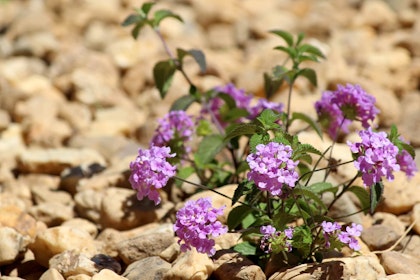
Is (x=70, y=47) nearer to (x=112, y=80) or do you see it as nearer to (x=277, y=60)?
(x=112, y=80)

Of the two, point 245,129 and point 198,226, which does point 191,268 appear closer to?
point 198,226

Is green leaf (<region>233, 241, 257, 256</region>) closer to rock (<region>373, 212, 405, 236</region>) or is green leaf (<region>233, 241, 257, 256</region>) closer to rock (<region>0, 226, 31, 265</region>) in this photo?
rock (<region>373, 212, 405, 236</region>)

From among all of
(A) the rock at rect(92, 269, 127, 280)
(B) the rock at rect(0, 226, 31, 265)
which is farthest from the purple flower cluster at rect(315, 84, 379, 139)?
(B) the rock at rect(0, 226, 31, 265)

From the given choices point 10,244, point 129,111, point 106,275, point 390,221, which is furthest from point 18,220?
point 129,111

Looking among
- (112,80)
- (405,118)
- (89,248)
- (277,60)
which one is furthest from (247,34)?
(89,248)

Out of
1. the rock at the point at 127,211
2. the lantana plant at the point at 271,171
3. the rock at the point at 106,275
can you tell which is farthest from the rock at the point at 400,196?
the rock at the point at 106,275

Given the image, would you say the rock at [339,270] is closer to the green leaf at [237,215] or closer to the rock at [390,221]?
the green leaf at [237,215]
